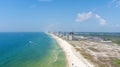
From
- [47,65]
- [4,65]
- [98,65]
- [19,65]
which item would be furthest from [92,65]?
[4,65]

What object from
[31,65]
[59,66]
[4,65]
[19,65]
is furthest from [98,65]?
[4,65]

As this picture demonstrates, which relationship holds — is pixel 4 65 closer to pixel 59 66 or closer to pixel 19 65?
pixel 19 65

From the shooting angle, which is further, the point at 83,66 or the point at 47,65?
the point at 47,65

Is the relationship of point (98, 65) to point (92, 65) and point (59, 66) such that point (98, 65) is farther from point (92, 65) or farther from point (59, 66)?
point (59, 66)

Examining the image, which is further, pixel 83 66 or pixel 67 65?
pixel 67 65

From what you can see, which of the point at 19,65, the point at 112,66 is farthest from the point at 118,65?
the point at 19,65

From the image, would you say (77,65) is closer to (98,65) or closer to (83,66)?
(83,66)
